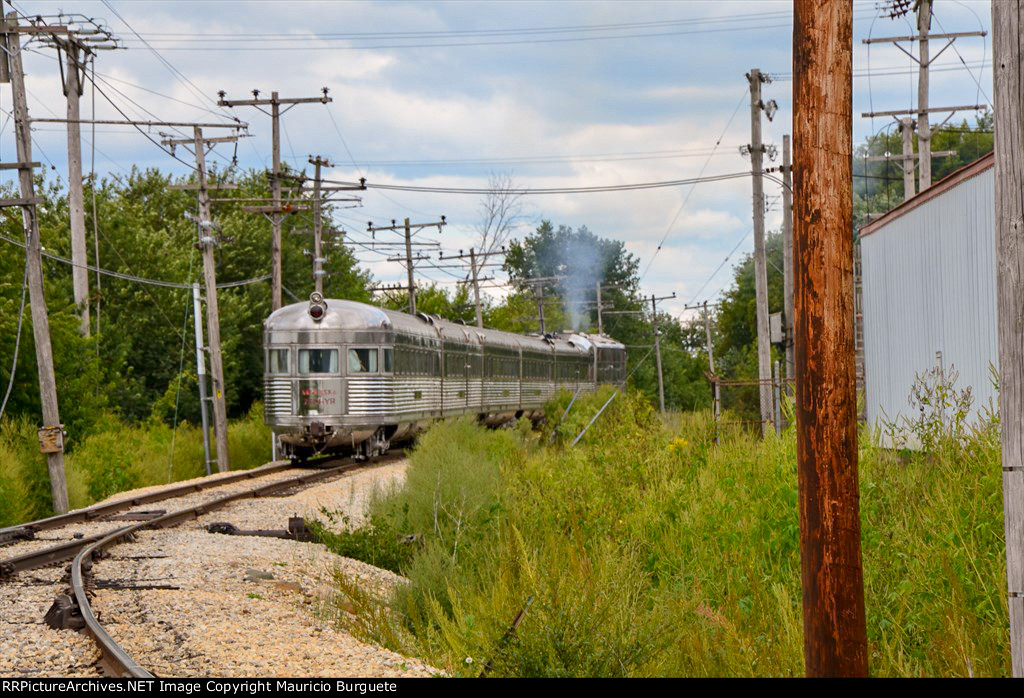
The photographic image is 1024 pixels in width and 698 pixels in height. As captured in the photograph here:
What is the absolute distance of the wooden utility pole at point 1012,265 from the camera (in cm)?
431

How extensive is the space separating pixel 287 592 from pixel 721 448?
6.84 m

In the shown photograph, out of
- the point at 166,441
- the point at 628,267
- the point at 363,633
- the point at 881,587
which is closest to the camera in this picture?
the point at 881,587

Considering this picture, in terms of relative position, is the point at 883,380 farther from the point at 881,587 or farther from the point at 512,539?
the point at 881,587

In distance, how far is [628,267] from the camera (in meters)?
93.1

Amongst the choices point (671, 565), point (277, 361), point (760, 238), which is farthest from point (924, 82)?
point (671, 565)

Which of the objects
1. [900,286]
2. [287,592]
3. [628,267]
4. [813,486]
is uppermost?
[628,267]

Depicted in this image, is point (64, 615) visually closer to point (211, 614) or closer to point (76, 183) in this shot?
point (211, 614)

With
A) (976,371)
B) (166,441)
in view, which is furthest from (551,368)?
(976,371)

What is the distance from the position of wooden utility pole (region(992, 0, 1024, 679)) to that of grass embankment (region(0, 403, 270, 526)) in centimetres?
1536

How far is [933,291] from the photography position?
589 inches

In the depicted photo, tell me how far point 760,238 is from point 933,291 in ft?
35.6

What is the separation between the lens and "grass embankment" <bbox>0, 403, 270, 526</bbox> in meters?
18.9

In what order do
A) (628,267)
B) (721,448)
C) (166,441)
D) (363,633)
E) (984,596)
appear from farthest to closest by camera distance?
(628,267)
(166,441)
(721,448)
(363,633)
(984,596)

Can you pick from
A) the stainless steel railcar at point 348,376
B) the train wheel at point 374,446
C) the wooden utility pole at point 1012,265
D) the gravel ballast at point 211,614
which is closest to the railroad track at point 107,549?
the gravel ballast at point 211,614
